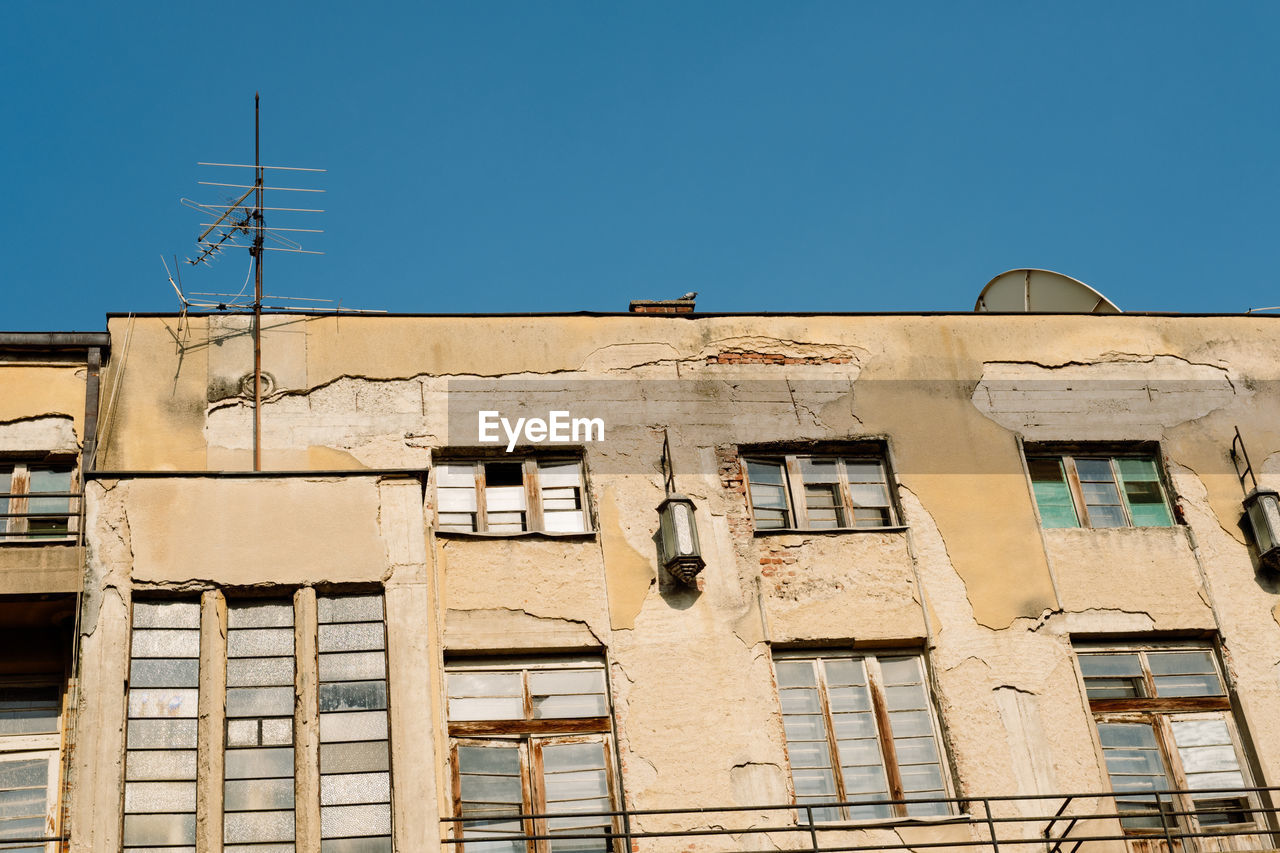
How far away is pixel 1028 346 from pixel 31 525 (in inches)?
404

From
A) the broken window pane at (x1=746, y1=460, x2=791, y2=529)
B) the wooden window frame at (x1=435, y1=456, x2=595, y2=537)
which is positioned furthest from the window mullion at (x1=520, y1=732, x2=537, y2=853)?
the broken window pane at (x1=746, y1=460, x2=791, y2=529)

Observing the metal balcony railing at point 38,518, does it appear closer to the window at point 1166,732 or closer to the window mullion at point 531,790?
the window mullion at point 531,790

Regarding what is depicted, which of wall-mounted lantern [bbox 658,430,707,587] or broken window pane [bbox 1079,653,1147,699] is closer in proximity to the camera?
wall-mounted lantern [bbox 658,430,707,587]

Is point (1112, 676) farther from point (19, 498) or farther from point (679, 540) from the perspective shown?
point (19, 498)

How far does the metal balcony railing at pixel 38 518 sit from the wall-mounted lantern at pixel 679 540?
5293 mm

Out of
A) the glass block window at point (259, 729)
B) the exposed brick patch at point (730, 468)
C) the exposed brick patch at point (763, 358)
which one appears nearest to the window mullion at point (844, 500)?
the exposed brick patch at point (730, 468)

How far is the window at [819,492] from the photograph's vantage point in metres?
15.6

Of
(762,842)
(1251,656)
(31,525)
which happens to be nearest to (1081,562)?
(1251,656)

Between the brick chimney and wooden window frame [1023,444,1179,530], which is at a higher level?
the brick chimney

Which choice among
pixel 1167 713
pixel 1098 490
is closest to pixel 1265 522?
pixel 1098 490

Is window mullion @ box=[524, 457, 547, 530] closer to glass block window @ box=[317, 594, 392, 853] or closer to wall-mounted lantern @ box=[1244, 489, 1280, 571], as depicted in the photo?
glass block window @ box=[317, 594, 392, 853]

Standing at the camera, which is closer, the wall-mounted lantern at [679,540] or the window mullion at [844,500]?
the wall-mounted lantern at [679,540]

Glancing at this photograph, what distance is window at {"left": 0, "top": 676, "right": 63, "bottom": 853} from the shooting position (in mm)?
12984

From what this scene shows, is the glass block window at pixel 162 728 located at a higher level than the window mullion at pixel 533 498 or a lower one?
lower
